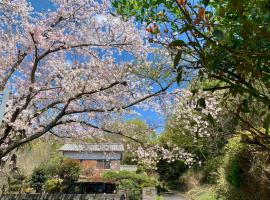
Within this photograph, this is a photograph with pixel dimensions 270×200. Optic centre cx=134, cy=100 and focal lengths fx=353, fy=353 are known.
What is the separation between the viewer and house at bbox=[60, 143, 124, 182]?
10328 mm

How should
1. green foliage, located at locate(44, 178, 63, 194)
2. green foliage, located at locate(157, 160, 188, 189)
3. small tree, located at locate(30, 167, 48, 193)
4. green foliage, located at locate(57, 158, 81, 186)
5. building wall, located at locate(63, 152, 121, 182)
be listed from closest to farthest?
green foliage, located at locate(44, 178, 63, 194) < small tree, located at locate(30, 167, 48, 193) < green foliage, located at locate(57, 158, 81, 186) < building wall, located at locate(63, 152, 121, 182) < green foliage, located at locate(157, 160, 188, 189)

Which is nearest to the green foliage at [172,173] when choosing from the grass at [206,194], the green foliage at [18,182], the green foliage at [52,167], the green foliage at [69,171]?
the green foliage at [69,171]

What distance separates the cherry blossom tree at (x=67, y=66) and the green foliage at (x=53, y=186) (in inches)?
469

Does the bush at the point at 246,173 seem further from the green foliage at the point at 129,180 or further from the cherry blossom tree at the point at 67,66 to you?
the green foliage at the point at 129,180

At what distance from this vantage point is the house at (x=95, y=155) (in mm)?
10328

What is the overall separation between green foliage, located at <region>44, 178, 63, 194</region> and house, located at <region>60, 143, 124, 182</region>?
6.80 feet

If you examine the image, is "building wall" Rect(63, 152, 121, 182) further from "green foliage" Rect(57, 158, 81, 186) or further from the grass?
the grass

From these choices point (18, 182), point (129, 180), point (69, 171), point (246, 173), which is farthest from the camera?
point (69, 171)

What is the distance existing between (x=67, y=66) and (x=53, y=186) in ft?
43.3

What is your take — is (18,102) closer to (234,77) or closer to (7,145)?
(7,145)

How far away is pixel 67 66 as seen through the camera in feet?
25.8

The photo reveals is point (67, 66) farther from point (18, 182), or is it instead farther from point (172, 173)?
point (172, 173)

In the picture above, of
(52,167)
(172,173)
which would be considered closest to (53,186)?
(52,167)

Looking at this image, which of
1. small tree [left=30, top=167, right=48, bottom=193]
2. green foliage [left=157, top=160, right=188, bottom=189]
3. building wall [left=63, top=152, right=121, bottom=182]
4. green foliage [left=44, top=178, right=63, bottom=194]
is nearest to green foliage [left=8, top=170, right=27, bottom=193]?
small tree [left=30, top=167, right=48, bottom=193]
